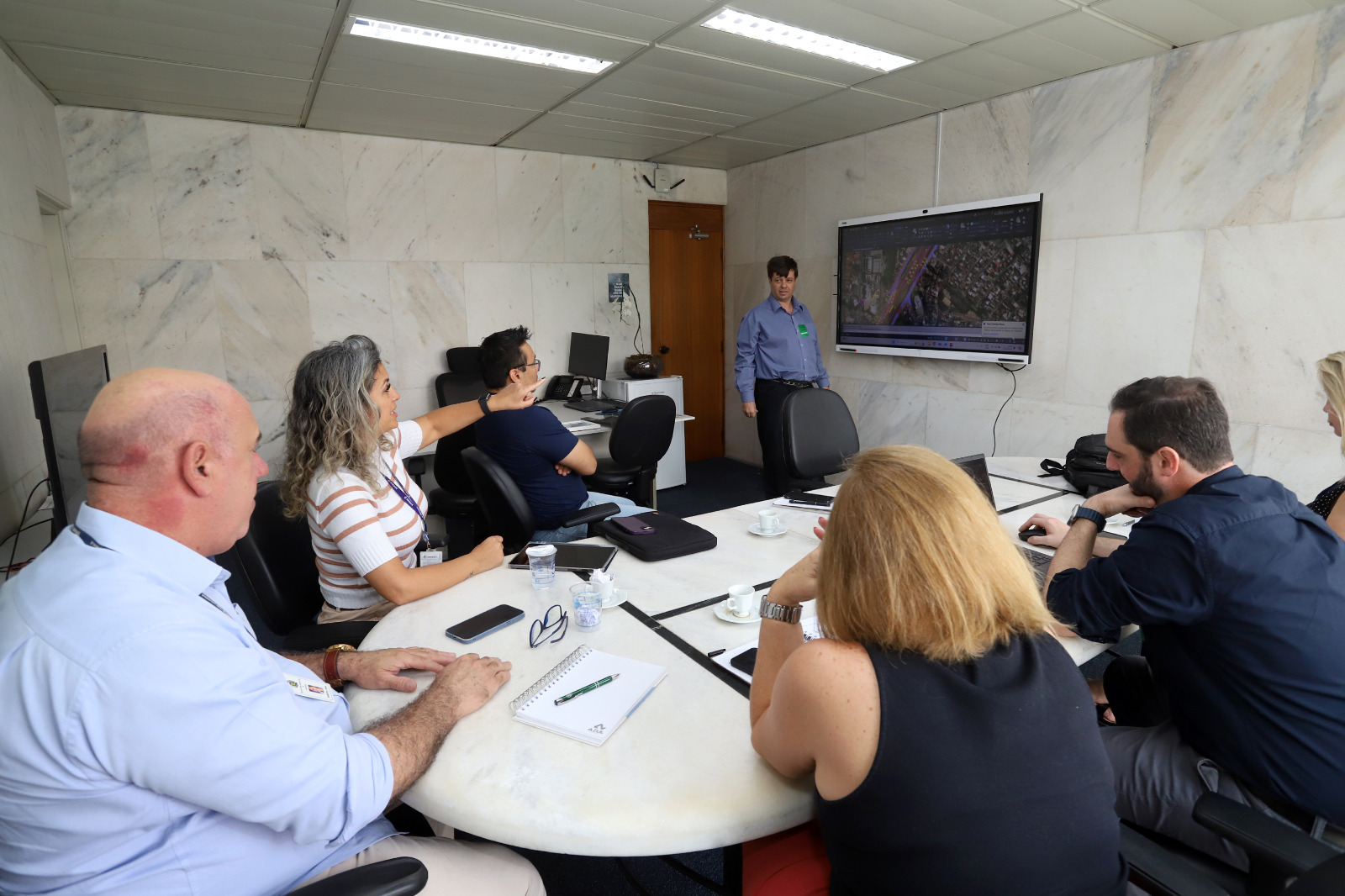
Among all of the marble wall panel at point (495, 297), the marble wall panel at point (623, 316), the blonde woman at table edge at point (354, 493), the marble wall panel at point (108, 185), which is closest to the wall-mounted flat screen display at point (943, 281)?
the marble wall panel at point (623, 316)

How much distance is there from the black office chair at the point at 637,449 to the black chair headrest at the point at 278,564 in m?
1.62

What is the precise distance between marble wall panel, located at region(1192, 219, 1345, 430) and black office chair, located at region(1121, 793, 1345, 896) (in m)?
2.81

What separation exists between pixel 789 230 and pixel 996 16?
2.77m

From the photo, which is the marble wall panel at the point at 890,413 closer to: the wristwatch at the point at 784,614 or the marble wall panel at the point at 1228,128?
the marble wall panel at the point at 1228,128

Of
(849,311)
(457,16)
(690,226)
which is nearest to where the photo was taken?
(457,16)

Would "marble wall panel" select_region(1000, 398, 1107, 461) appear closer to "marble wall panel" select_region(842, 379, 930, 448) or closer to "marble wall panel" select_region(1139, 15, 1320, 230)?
"marble wall panel" select_region(842, 379, 930, 448)

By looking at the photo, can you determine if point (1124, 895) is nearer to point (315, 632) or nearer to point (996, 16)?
point (315, 632)

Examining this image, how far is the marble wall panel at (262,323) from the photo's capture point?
436 cm

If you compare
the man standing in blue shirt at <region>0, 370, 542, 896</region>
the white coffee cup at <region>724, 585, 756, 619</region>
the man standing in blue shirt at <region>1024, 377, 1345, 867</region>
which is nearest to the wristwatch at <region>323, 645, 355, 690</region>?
the man standing in blue shirt at <region>0, 370, 542, 896</region>

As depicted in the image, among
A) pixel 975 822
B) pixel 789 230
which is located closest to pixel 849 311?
pixel 789 230

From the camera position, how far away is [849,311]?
5.14 m

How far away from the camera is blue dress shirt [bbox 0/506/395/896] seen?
2.79ft

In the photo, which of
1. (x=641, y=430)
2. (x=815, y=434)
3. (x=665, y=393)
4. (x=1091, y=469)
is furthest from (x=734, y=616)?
(x=665, y=393)

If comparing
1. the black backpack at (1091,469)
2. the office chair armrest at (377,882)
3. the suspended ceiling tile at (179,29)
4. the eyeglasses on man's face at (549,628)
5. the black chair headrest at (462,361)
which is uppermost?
the suspended ceiling tile at (179,29)
